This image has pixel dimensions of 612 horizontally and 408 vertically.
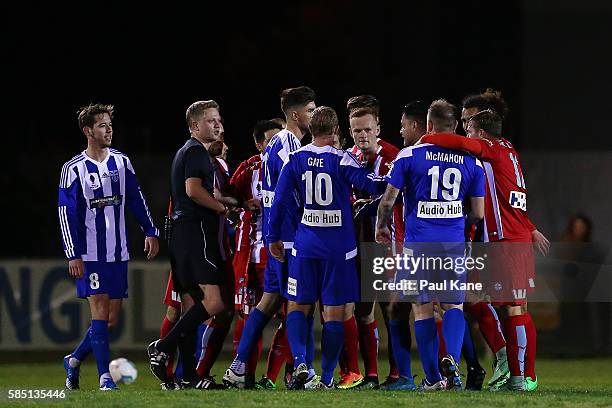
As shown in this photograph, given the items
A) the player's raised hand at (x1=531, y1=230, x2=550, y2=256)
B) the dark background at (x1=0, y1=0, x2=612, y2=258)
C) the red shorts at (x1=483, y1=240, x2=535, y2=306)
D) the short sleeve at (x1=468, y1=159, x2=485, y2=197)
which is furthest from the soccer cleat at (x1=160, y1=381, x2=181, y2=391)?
the dark background at (x1=0, y1=0, x2=612, y2=258)

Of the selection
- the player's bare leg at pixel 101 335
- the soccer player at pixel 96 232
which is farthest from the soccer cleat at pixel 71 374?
the player's bare leg at pixel 101 335

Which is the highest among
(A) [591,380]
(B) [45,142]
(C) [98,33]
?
(C) [98,33]

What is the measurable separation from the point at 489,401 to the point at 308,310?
1499 mm

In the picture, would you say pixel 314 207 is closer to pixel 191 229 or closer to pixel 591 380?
pixel 191 229

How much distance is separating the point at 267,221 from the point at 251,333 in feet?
2.73

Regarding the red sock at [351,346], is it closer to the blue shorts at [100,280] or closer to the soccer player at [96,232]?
the soccer player at [96,232]

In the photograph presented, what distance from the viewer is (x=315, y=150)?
868cm

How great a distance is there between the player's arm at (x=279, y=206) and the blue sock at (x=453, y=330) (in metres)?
1.18

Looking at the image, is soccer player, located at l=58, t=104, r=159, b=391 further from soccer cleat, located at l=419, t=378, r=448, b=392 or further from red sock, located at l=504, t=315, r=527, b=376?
red sock, located at l=504, t=315, r=527, b=376

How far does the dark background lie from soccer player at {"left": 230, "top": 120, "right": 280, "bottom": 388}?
7267 millimetres

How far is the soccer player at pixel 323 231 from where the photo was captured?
8.64 metres

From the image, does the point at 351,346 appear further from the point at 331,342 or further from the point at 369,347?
the point at 331,342

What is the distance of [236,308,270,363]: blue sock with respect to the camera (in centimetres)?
895

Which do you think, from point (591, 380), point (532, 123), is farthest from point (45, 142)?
point (591, 380)
